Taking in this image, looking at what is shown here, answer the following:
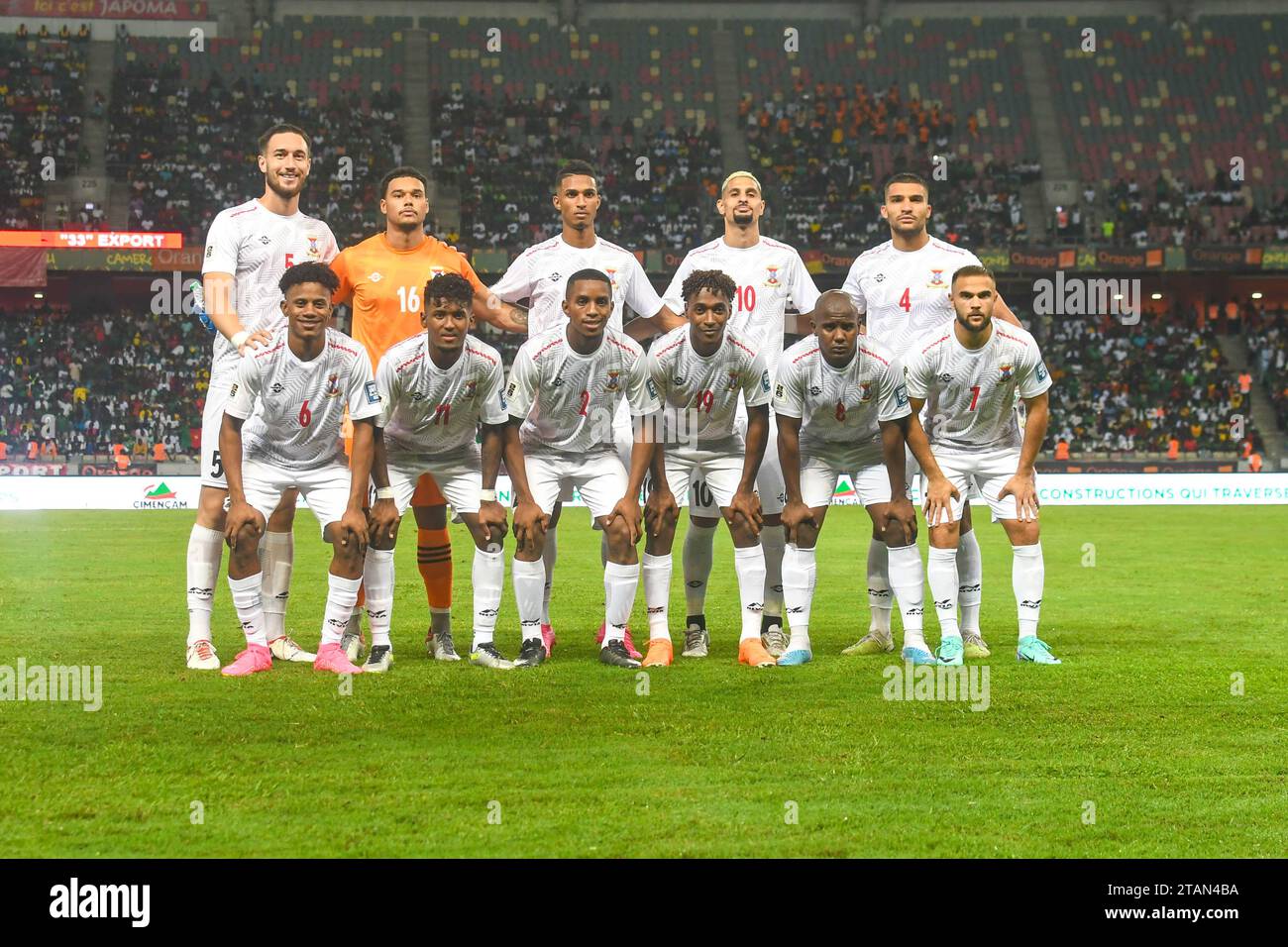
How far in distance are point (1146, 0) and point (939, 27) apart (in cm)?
568

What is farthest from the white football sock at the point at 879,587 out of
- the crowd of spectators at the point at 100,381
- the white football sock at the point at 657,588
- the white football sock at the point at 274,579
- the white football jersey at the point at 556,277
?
the crowd of spectators at the point at 100,381

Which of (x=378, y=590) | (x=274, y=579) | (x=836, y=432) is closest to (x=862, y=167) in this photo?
(x=836, y=432)

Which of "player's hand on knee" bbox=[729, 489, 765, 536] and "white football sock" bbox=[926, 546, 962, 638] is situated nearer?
"player's hand on knee" bbox=[729, 489, 765, 536]

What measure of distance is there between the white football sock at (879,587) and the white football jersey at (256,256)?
11.6ft

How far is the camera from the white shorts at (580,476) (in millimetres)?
7551

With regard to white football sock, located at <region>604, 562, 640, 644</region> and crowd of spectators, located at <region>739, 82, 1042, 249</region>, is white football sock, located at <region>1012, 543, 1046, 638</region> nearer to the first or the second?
white football sock, located at <region>604, 562, 640, 644</region>

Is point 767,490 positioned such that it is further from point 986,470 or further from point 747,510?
point 986,470

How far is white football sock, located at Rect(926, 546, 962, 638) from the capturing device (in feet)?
24.7

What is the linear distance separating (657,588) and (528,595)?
72 cm

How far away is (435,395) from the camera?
288 inches

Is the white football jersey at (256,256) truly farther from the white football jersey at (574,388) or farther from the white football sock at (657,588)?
the white football sock at (657,588)

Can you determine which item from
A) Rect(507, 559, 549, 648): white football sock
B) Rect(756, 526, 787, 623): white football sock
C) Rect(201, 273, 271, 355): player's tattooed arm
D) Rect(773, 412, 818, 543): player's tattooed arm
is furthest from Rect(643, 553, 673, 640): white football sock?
Rect(201, 273, 271, 355): player's tattooed arm

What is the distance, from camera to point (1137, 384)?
1205 inches

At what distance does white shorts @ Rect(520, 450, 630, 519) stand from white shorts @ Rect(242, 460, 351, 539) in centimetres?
100
